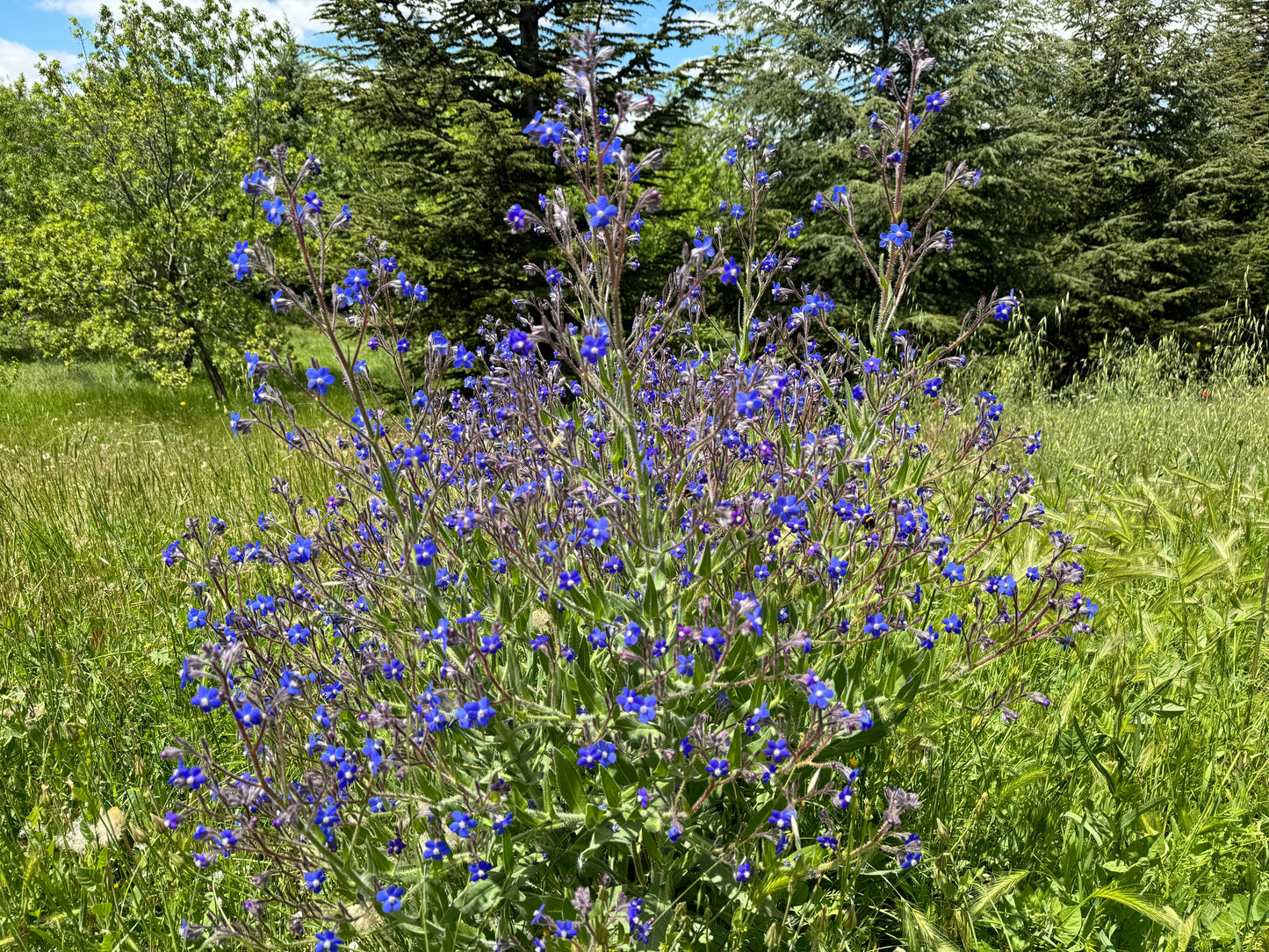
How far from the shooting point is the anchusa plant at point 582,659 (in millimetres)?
1639

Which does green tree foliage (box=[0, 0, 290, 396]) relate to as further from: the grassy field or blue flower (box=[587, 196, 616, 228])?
blue flower (box=[587, 196, 616, 228])

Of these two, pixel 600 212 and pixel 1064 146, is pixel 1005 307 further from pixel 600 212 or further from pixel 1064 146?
pixel 1064 146

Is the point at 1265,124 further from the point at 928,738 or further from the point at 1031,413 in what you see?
the point at 928,738

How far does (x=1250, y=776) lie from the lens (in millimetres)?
2232

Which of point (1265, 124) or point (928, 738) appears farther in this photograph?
point (1265, 124)

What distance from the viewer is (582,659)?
1.97m

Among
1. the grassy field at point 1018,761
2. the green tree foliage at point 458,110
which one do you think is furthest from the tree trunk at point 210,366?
the grassy field at point 1018,761

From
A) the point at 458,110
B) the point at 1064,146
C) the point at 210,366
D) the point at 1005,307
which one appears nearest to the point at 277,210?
the point at 1005,307

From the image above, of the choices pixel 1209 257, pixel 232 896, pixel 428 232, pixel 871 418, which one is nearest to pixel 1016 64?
pixel 1209 257

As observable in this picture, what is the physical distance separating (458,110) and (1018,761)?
40.9ft

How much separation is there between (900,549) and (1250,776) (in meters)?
1.24

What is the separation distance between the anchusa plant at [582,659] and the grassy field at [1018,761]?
0.60 feet

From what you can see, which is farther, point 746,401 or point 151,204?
point 151,204

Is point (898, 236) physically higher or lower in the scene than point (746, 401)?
higher
